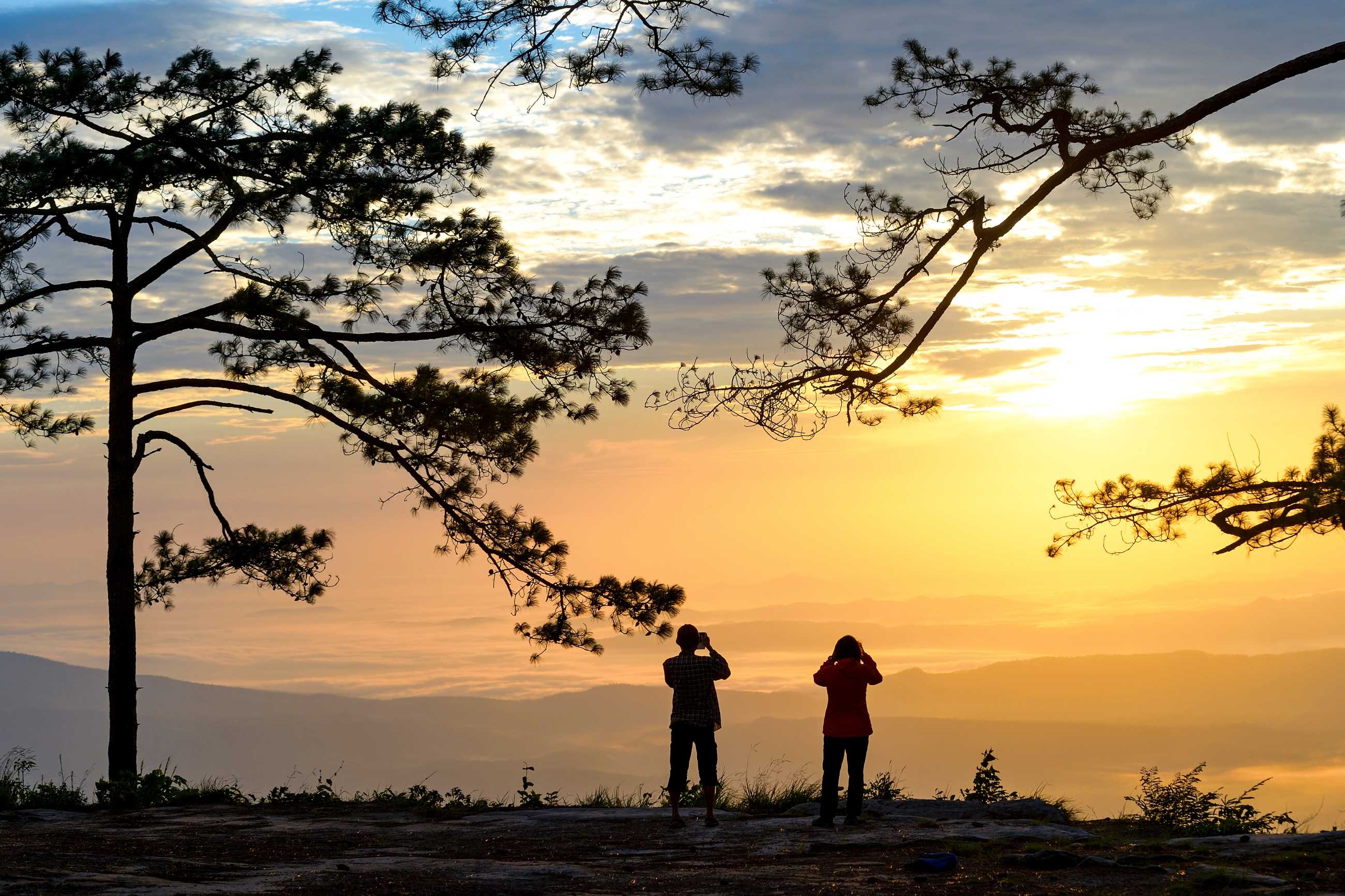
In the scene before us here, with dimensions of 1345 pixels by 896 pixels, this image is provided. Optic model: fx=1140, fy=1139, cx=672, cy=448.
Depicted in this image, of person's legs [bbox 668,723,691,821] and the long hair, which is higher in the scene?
the long hair

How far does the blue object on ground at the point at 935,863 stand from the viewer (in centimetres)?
848

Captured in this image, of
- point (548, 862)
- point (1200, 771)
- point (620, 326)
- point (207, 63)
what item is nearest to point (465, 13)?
point (620, 326)

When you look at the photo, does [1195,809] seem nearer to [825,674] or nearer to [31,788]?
[825,674]

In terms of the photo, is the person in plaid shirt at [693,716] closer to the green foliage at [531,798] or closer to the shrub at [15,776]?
the green foliage at [531,798]

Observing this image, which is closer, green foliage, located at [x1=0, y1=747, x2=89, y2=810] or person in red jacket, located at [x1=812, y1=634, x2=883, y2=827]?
person in red jacket, located at [x1=812, y1=634, x2=883, y2=827]

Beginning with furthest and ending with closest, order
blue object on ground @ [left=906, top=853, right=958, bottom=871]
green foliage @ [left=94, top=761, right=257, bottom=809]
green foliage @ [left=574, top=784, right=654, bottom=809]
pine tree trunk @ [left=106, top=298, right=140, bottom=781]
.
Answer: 1. pine tree trunk @ [left=106, top=298, right=140, bottom=781]
2. green foliage @ [left=94, top=761, right=257, bottom=809]
3. green foliage @ [left=574, top=784, right=654, bottom=809]
4. blue object on ground @ [left=906, top=853, right=958, bottom=871]

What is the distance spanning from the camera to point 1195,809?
1201cm

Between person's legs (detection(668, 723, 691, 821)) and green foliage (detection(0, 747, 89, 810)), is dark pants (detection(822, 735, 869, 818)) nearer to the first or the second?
A: person's legs (detection(668, 723, 691, 821))

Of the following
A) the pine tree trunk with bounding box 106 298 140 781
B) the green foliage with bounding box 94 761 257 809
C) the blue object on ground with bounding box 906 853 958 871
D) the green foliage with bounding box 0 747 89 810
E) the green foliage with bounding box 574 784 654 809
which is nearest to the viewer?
the blue object on ground with bounding box 906 853 958 871

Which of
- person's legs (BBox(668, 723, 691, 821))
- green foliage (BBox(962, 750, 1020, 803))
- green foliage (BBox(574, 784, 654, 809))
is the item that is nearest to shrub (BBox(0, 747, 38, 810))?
green foliage (BBox(574, 784, 654, 809))

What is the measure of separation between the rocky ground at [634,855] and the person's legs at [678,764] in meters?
0.29

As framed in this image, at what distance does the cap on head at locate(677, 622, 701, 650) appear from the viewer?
11812 mm

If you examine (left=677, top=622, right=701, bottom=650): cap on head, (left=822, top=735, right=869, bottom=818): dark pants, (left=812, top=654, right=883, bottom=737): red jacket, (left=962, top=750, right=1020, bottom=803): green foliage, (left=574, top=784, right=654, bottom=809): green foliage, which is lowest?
(left=574, top=784, right=654, bottom=809): green foliage

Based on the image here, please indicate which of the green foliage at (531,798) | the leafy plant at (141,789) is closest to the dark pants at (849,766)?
the green foliage at (531,798)
